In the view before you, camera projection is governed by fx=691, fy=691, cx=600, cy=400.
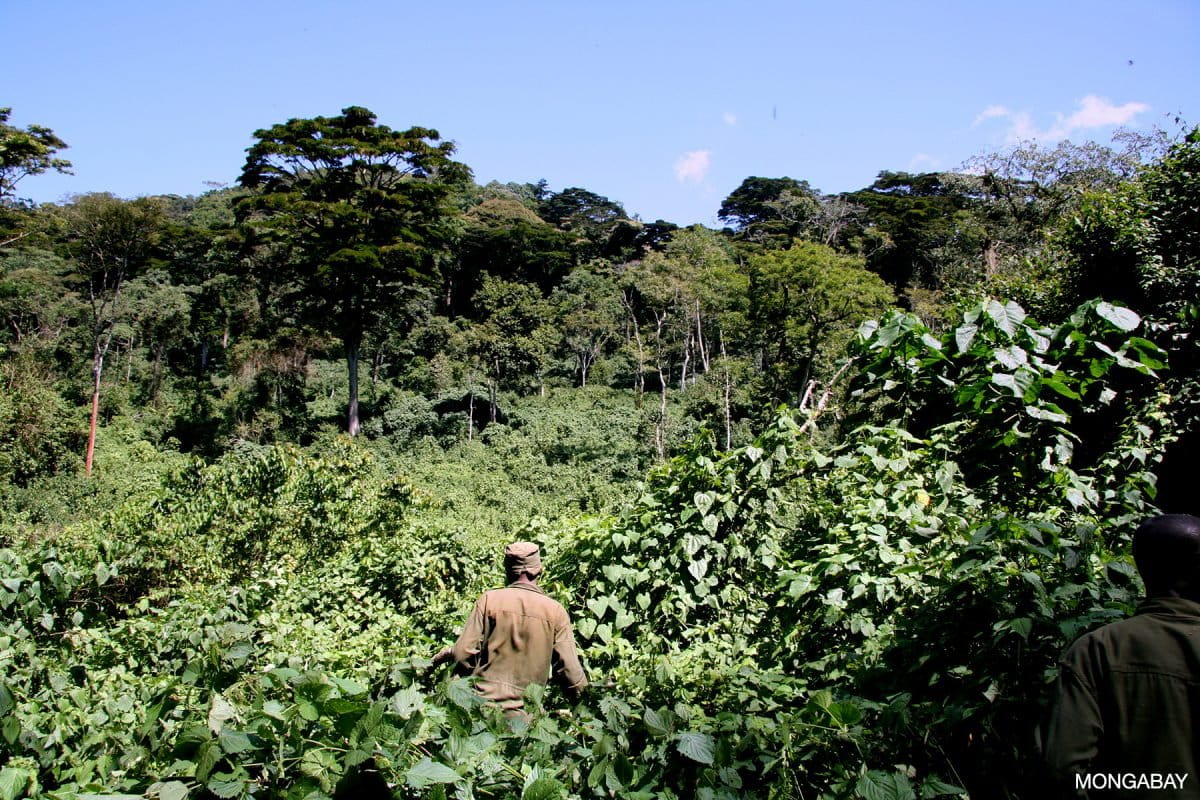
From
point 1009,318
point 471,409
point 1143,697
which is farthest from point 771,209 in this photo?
point 1143,697

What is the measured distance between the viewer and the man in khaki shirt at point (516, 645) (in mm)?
2648

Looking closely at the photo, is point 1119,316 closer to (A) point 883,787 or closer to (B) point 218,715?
(A) point 883,787

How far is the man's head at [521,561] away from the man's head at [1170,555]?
1978 millimetres

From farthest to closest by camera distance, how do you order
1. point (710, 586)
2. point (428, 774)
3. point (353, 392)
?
point (353, 392)
point (710, 586)
point (428, 774)

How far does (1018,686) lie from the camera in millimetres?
1718

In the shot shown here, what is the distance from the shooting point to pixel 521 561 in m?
2.81

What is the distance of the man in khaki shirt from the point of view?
265cm

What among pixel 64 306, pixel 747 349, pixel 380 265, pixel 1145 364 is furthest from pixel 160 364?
pixel 1145 364

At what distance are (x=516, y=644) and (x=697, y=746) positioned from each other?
129 centimetres

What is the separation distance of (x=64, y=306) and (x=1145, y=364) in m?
32.2

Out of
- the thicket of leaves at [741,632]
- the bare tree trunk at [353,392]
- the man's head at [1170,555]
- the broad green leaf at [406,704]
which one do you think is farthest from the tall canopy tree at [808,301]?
the broad green leaf at [406,704]

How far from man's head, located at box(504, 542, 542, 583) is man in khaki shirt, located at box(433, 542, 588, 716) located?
0.27 feet

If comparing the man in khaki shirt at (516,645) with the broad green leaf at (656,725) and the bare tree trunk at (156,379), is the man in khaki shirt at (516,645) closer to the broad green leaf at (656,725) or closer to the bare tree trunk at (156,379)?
the broad green leaf at (656,725)

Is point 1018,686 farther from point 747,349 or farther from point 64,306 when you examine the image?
point 64,306
